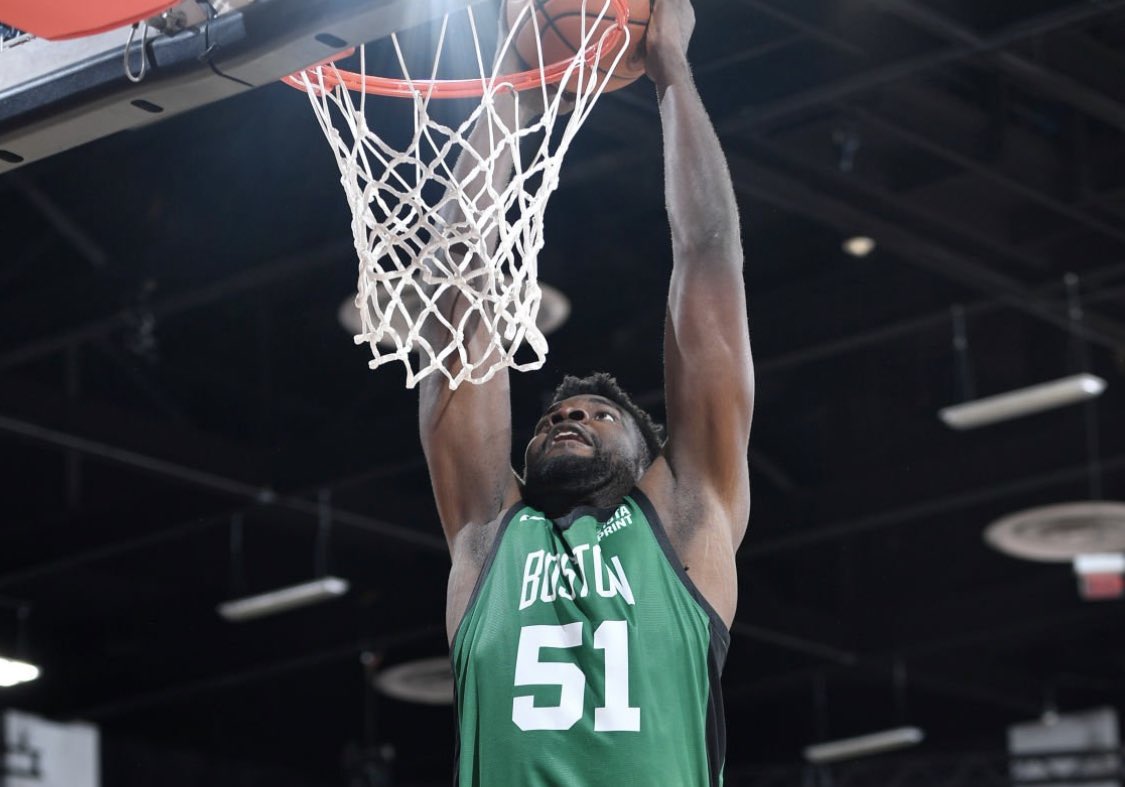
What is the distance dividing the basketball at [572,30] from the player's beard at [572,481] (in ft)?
2.86

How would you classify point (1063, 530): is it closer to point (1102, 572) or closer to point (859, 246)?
point (1102, 572)

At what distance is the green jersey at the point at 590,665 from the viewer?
11.3ft

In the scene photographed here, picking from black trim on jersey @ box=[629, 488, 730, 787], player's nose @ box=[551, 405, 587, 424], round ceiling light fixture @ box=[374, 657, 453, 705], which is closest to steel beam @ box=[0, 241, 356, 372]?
round ceiling light fixture @ box=[374, 657, 453, 705]

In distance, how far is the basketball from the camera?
4195mm

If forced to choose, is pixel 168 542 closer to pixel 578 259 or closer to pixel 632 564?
pixel 578 259

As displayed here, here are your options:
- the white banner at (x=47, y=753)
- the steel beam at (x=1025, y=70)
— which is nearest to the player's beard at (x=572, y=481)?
the steel beam at (x=1025, y=70)

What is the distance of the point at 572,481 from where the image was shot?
3.78 meters

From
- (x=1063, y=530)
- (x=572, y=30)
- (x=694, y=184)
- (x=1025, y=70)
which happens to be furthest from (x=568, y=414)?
(x=1063, y=530)

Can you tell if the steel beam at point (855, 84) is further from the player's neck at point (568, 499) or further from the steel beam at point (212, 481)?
the player's neck at point (568, 499)

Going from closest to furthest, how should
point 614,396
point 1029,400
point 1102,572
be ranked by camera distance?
point 614,396, point 1029,400, point 1102,572

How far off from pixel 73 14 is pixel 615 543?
1.38 meters

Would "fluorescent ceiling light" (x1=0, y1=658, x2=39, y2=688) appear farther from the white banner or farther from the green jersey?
the green jersey

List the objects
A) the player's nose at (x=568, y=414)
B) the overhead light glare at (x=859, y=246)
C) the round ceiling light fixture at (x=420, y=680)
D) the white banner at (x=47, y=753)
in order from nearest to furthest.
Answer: the player's nose at (x=568, y=414) → the overhead light glare at (x=859, y=246) → the round ceiling light fixture at (x=420, y=680) → the white banner at (x=47, y=753)

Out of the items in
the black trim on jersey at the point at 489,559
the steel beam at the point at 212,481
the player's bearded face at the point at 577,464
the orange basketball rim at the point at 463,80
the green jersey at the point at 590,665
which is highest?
the steel beam at the point at 212,481
